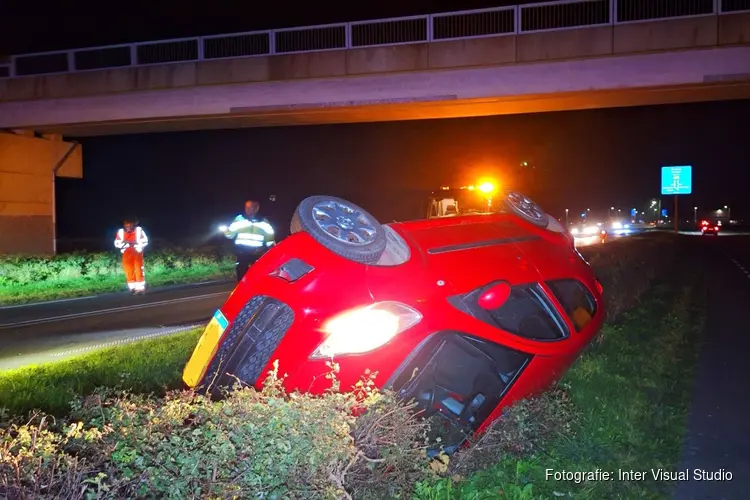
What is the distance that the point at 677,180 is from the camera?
51.2 metres

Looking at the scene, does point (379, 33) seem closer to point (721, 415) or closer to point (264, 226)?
point (264, 226)

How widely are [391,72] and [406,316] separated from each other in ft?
50.1

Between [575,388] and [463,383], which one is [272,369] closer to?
[463,383]

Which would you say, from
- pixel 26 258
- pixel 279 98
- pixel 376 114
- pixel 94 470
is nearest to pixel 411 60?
pixel 376 114

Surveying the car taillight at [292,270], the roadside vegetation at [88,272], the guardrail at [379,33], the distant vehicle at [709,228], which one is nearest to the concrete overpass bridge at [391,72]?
the guardrail at [379,33]

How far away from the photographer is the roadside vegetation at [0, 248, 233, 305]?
601 inches

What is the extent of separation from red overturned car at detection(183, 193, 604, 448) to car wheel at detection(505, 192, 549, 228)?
455mm

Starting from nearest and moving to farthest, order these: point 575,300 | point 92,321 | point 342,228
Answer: point 342,228 < point 575,300 < point 92,321

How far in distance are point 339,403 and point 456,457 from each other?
1100 millimetres

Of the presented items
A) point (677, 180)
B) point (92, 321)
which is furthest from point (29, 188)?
point (677, 180)

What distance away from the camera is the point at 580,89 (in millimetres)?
16734

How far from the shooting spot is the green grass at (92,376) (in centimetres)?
564

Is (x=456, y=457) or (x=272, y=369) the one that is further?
(x=456, y=457)

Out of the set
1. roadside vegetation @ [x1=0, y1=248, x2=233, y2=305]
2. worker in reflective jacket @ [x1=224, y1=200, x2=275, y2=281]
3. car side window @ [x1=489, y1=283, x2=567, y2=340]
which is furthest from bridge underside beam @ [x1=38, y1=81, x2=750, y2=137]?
car side window @ [x1=489, y1=283, x2=567, y2=340]
